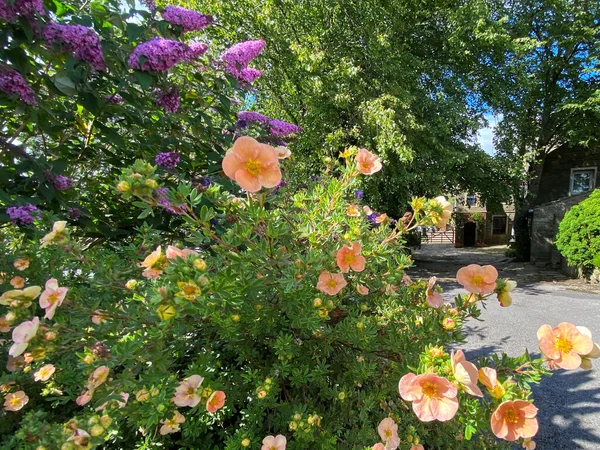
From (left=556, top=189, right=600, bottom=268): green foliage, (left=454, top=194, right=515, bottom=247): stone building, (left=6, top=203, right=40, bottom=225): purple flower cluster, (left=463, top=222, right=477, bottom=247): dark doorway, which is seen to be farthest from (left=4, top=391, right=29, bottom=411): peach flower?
(left=463, top=222, right=477, bottom=247): dark doorway

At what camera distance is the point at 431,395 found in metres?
0.74

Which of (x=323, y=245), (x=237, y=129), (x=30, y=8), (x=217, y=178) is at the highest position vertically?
(x=30, y=8)

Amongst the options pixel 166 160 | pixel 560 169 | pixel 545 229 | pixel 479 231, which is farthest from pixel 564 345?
pixel 479 231

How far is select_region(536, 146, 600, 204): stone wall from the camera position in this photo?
13711 millimetres

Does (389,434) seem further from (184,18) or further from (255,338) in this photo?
(184,18)

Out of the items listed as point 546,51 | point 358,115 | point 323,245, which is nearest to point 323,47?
point 358,115

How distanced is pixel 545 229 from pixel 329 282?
1355 cm

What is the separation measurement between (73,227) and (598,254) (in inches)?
371

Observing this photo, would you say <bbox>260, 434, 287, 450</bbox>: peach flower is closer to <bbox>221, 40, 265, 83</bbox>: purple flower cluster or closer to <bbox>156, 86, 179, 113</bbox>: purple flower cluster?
<bbox>156, 86, 179, 113</bbox>: purple flower cluster

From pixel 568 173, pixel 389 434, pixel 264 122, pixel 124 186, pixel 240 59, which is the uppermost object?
pixel 568 173

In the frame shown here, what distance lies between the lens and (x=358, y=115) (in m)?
7.53

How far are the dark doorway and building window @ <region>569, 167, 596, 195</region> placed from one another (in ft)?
22.7

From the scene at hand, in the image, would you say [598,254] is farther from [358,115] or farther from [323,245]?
[323,245]

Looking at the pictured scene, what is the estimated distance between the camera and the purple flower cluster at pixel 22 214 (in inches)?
46.2
